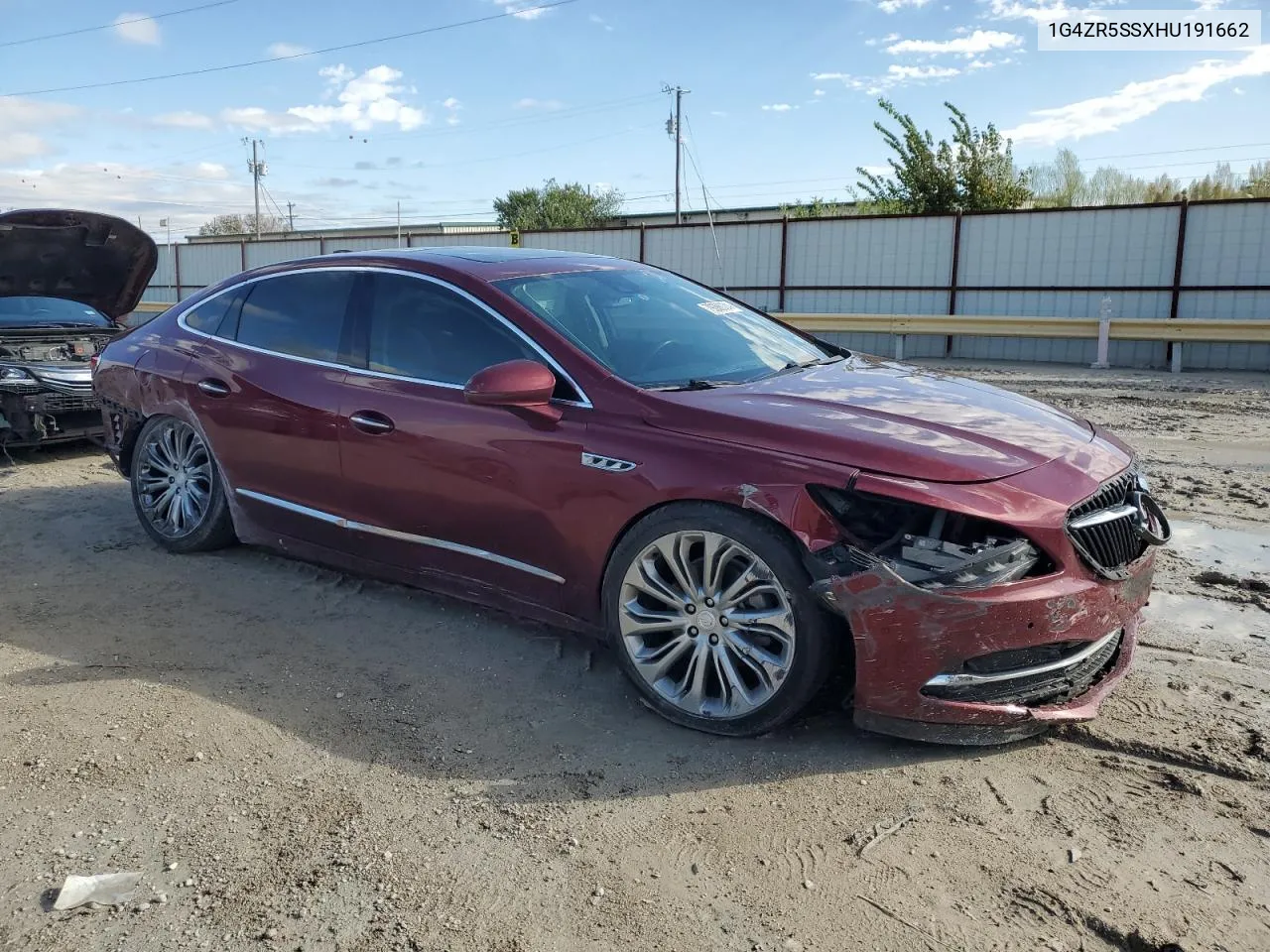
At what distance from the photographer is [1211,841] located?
269 cm

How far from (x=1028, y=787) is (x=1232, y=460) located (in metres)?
5.82

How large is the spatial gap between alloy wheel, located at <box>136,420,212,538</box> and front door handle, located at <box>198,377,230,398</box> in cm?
27

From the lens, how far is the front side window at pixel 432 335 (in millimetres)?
3980

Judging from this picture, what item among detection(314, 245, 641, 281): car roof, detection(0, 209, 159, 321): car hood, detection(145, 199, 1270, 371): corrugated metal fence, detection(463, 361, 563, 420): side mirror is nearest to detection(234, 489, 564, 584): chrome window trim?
detection(463, 361, 563, 420): side mirror

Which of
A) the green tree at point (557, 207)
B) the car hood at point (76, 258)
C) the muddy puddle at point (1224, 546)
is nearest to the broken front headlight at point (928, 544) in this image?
the muddy puddle at point (1224, 546)

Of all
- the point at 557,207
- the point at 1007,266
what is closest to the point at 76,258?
the point at 1007,266

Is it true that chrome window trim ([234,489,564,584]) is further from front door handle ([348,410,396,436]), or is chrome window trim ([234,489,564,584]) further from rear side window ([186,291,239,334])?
rear side window ([186,291,239,334])

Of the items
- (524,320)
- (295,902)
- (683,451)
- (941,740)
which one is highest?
(524,320)

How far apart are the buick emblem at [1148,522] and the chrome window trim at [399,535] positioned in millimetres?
2034

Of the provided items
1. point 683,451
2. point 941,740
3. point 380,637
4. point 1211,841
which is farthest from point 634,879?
point 380,637

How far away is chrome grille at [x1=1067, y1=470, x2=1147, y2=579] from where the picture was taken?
309 centimetres

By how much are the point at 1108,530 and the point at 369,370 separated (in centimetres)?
299

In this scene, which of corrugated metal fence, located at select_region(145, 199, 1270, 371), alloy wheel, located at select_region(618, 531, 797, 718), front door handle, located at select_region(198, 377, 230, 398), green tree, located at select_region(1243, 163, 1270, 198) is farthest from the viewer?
green tree, located at select_region(1243, 163, 1270, 198)

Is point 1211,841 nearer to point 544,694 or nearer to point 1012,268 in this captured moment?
point 544,694
